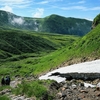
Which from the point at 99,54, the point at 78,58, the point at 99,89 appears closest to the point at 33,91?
the point at 99,89

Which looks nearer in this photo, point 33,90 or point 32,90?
point 33,90

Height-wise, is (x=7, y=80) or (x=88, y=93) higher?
(x=88, y=93)

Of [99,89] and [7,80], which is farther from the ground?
[99,89]

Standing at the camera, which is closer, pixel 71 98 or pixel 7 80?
pixel 71 98

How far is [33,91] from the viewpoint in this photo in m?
23.2

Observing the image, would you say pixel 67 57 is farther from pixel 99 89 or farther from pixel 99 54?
pixel 99 89

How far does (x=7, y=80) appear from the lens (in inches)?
1473

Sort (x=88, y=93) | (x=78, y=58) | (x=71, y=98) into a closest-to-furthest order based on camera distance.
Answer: (x=71, y=98), (x=88, y=93), (x=78, y=58)

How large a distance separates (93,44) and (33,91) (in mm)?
33500

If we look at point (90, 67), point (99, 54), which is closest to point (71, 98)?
point (90, 67)

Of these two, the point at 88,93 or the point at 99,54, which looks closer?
the point at 88,93

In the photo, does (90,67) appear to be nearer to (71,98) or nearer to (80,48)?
(80,48)

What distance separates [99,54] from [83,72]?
10071 millimetres

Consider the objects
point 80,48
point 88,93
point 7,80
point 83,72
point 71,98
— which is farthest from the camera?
point 80,48
